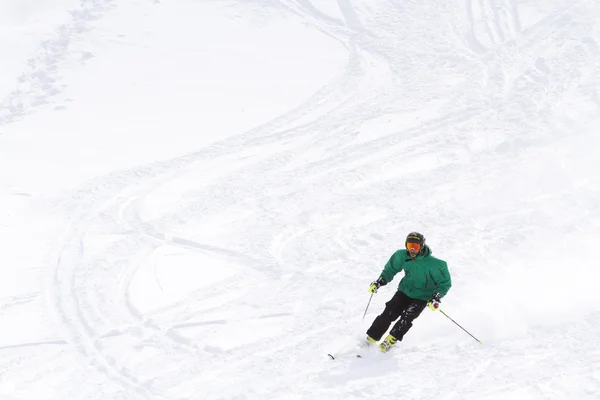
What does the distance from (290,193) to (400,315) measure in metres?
5.09

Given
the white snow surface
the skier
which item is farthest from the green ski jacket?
the white snow surface

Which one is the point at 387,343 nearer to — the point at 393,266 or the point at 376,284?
the point at 376,284

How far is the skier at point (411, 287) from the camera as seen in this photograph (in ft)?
25.5

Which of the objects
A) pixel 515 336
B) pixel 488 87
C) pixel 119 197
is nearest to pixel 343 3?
pixel 488 87

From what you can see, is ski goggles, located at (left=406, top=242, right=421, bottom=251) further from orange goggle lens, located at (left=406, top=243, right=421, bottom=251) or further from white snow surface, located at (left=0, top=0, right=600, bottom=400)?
white snow surface, located at (left=0, top=0, right=600, bottom=400)

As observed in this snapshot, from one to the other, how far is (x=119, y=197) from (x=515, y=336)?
24.4ft

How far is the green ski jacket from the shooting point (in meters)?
7.81

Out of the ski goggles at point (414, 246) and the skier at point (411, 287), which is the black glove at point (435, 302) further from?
the ski goggles at point (414, 246)

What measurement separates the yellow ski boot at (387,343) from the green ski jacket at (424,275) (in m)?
0.51

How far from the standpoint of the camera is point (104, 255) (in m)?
11.1

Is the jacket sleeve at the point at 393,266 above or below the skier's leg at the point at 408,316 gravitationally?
above

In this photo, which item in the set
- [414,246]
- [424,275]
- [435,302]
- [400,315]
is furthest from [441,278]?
[400,315]

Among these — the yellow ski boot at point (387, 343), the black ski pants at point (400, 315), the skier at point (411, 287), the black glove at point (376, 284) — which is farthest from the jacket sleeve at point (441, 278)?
the yellow ski boot at point (387, 343)

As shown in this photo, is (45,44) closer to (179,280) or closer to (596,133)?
(179,280)
